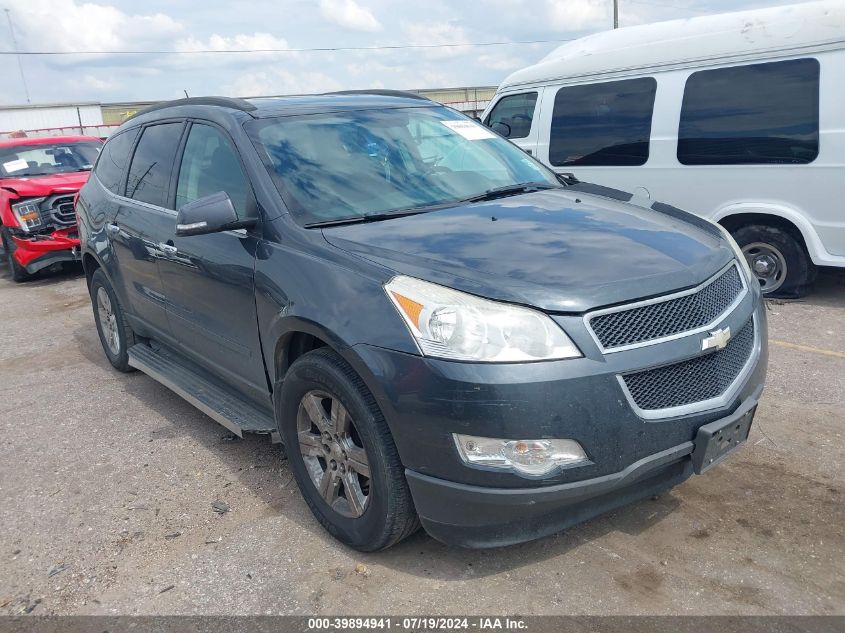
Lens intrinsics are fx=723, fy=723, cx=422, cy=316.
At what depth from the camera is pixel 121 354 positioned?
5297 mm

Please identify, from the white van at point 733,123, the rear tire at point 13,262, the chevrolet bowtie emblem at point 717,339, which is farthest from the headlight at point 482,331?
the rear tire at point 13,262

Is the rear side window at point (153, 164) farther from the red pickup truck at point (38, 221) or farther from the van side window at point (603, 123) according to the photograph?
the red pickup truck at point (38, 221)

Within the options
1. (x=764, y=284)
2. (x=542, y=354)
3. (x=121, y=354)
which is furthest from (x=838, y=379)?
(x=121, y=354)

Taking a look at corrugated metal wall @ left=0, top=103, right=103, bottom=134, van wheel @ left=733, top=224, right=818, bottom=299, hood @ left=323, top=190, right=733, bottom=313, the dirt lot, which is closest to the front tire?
the dirt lot

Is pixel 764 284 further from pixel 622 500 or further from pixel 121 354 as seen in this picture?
pixel 121 354

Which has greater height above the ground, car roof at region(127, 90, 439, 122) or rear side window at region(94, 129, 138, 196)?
car roof at region(127, 90, 439, 122)

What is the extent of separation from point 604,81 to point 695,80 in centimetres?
95

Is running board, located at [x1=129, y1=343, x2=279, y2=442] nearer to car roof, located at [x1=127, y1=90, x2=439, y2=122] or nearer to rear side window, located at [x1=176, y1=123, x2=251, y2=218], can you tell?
rear side window, located at [x1=176, y1=123, x2=251, y2=218]

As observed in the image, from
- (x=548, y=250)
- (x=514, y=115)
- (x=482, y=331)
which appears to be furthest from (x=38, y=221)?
(x=482, y=331)

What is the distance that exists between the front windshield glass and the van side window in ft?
10.2

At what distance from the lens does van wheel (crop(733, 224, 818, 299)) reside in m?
6.29

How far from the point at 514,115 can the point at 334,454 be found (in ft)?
20.0

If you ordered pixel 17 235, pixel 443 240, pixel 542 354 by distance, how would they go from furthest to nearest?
pixel 17 235 < pixel 443 240 < pixel 542 354

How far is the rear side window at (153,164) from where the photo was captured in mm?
4219
